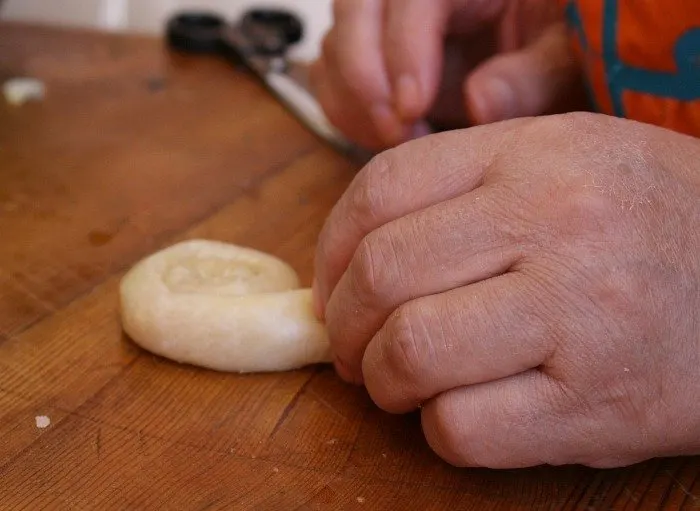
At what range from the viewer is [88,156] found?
1.33 meters

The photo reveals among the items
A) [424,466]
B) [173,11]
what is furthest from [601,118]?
[173,11]

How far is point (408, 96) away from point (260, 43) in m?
0.86

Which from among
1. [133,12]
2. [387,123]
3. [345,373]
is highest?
[387,123]

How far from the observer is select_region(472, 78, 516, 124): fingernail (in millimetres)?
1093

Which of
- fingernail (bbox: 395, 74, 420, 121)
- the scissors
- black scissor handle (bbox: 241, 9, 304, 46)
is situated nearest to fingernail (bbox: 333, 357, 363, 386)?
fingernail (bbox: 395, 74, 420, 121)

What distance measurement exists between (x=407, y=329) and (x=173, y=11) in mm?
2048

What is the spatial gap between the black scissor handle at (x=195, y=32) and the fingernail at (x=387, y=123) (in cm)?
96

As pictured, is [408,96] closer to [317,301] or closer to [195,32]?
[317,301]

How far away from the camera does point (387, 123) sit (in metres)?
1.17

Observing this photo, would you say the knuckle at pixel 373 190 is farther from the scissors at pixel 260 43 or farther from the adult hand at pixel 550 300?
the scissors at pixel 260 43

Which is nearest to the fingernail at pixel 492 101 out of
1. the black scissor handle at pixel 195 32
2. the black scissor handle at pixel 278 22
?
the black scissor handle at pixel 278 22

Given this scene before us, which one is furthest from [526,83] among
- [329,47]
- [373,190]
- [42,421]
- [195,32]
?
[195,32]

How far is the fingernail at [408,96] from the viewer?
1068 millimetres

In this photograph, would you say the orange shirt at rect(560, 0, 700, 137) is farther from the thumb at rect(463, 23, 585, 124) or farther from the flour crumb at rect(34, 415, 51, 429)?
the flour crumb at rect(34, 415, 51, 429)
